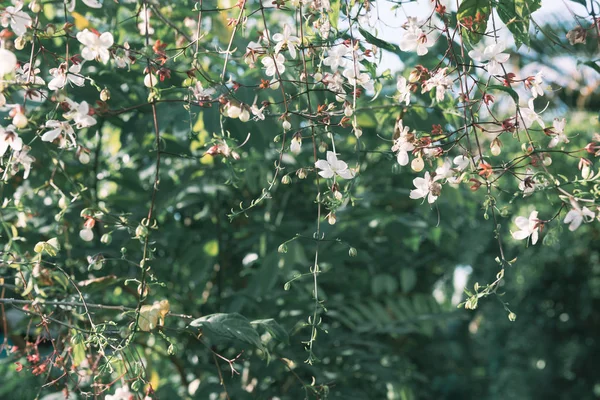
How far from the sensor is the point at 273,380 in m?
1.39

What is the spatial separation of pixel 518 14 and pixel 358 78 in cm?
20

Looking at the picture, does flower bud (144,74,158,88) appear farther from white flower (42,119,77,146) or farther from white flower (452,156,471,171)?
white flower (452,156,471,171)

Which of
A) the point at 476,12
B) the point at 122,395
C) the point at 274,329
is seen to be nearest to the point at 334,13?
the point at 476,12

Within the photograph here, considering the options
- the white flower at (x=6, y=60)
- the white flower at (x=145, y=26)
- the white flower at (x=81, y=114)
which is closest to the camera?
the white flower at (x=6, y=60)

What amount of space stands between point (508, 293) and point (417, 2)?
8.40 feet

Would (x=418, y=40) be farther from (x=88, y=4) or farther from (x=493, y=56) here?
(x=88, y=4)

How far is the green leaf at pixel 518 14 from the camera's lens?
2.52 ft

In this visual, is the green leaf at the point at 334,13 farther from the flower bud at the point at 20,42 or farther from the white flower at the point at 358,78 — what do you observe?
the flower bud at the point at 20,42

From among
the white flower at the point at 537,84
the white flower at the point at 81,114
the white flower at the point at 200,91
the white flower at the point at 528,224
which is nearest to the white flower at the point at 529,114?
the white flower at the point at 537,84

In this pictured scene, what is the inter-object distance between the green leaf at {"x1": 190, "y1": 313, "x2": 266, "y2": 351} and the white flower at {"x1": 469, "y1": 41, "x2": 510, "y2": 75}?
417mm

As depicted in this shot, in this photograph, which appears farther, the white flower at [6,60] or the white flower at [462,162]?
the white flower at [462,162]

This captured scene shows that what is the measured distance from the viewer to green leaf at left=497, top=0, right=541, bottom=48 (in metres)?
0.77

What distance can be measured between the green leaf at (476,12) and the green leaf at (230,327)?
17.4 inches

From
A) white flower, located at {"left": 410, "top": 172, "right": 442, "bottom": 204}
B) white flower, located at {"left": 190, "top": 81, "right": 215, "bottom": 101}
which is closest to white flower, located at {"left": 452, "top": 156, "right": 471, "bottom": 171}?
white flower, located at {"left": 410, "top": 172, "right": 442, "bottom": 204}
